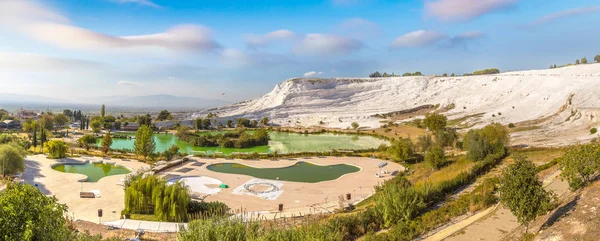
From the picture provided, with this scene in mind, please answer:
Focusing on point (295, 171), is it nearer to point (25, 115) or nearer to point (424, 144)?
point (424, 144)

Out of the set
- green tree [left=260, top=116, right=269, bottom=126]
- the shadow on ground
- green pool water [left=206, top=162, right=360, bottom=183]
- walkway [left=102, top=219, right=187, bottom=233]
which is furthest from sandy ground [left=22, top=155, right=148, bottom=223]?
green tree [left=260, top=116, right=269, bottom=126]

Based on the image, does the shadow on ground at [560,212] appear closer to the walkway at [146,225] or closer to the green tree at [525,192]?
the green tree at [525,192]

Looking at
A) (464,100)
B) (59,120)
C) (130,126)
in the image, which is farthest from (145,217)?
(464,100)

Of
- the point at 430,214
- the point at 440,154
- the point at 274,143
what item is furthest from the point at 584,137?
the point at 274,143

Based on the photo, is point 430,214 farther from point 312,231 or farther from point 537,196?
point 312,231

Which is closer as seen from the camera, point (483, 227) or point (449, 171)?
point (483, 227)

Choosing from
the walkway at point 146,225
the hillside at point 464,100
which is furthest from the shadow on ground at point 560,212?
the hillside at point 464,100
